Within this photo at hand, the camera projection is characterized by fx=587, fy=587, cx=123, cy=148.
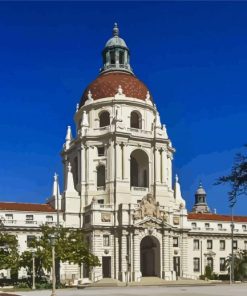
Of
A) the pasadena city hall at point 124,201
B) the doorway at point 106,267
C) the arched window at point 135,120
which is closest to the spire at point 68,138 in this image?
the pasadena city hall at point 124,201

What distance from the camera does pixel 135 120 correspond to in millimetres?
107062

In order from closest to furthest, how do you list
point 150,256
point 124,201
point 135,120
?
point 124,201, point 150,256, point 135,120

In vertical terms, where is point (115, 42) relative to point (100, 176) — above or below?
above

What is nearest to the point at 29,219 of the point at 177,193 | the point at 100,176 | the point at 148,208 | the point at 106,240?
the point at 106,240

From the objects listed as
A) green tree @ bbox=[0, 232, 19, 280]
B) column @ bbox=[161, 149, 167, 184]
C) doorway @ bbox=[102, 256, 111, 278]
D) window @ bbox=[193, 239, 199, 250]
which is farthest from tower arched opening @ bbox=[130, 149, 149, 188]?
green tree @ bbox=[0, 232, 19, 280]

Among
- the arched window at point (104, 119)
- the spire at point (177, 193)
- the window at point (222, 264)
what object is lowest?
the window at point (222, 264)

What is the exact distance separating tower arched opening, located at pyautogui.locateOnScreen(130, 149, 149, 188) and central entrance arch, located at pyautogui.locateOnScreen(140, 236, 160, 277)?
10.4 m

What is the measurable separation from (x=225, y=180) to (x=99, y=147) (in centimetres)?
8481

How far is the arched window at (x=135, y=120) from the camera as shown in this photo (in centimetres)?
10525

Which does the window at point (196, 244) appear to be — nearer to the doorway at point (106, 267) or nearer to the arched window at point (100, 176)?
the doorway at point (106, 267)

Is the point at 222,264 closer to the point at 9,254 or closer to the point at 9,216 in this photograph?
the point at 9,216

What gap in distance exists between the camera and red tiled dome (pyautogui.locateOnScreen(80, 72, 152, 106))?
105m

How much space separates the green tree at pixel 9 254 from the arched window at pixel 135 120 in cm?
3585

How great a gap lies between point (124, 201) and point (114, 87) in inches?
845
